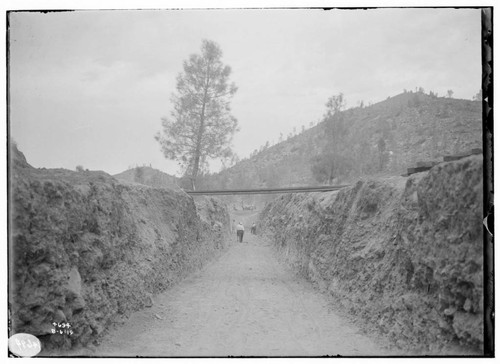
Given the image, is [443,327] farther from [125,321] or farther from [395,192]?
[125,321]

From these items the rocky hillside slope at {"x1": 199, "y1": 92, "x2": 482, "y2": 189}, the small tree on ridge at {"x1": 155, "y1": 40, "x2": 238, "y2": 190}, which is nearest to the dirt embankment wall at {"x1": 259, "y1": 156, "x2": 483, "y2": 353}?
the rocky hillside slope at {"x1": 199, "y1": 92, "x2": 482, "y2": 189}

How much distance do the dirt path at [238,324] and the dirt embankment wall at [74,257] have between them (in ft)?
1.81

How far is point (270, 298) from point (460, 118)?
6469 millimetres

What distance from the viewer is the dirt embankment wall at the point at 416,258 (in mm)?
5828

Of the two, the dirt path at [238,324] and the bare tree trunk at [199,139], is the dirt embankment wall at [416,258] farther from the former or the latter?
the bare tree trunk at [199,139]

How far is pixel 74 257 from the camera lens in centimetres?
725

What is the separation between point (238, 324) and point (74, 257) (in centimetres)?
360

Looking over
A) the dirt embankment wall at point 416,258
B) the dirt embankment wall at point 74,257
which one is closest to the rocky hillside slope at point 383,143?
the dirt embankment wall at point 416,258

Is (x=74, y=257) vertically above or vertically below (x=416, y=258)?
below

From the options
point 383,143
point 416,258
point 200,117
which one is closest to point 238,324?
point 416,258

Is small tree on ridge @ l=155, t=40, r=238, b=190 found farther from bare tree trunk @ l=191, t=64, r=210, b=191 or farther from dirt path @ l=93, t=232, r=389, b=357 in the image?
dirt path @ l=93, t=232, r=389, b=357

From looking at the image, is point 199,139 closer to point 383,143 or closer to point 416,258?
point 416,258

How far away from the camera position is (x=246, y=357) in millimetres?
6582

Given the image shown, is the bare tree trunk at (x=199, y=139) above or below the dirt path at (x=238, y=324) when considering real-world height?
above
